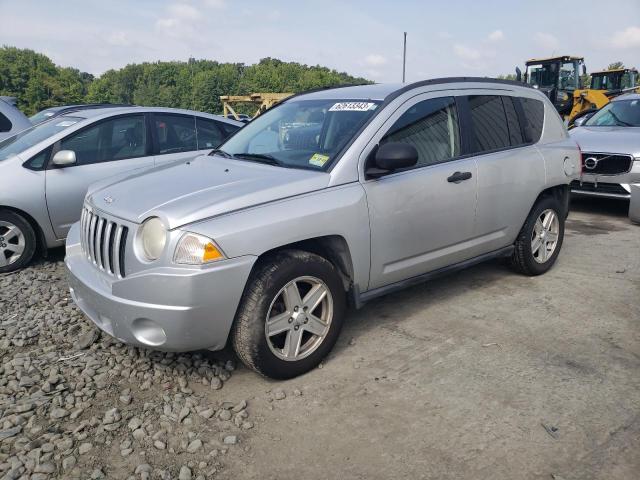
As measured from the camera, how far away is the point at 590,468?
97.2 inches

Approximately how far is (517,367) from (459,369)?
1.20ft

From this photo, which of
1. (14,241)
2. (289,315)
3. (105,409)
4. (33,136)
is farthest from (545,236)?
(33,136)

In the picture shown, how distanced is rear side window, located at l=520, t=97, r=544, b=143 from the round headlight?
335 centimetres

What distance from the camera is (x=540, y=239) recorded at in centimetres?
504

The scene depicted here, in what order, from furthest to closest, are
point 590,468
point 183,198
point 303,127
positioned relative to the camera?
1. point 303,127
2. point 183,198
3. point 590,468

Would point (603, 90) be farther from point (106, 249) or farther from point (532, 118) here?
point (106, 249)

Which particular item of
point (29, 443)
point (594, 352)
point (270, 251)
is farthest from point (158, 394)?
point (594, 352)

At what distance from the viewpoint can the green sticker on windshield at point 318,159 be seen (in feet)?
11.4

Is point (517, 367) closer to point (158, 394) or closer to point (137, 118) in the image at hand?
point (158, 394)

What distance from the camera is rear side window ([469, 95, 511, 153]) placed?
4.30 meters

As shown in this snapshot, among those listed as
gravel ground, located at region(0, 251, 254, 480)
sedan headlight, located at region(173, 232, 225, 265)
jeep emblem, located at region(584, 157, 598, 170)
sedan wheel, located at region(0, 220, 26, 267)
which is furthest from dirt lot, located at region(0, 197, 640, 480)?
jeep emblem, located at region(584, 157, 598, 170)

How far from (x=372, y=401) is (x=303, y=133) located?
1.94m

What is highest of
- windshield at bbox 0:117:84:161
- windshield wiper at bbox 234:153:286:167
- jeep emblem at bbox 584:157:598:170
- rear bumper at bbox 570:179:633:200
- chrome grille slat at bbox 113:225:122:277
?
windshield at bbox 0:117:84:161

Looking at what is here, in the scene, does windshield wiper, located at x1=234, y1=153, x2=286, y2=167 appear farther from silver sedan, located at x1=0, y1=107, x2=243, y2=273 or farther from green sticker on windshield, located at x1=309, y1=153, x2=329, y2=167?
silver sedan, located at x1=0, y1=107, x2=243, y2=273
